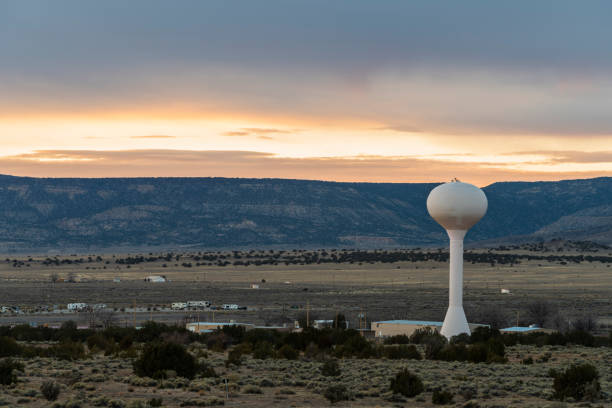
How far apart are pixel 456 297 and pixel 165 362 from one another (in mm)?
18738

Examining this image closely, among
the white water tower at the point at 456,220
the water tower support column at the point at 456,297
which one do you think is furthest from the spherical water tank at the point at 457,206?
the water tower support column at the point at 456,297

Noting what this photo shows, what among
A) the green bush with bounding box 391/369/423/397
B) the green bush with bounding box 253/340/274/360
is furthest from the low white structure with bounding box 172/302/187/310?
the green bush with bounding box 391/369/423/397

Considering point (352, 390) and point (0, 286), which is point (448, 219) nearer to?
point (352, 390)

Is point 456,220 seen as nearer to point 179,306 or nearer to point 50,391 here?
point 50,391

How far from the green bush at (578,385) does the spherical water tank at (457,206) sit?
19.5 meters

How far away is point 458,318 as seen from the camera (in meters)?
42.9

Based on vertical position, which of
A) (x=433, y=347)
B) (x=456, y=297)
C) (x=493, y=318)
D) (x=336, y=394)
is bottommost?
(x=493, y=318)

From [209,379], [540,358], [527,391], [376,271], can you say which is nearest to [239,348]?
[209,379]

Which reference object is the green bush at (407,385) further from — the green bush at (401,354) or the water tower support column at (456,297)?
the water tower support column at (456,297)

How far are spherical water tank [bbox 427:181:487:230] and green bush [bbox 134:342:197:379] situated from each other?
18.5 m

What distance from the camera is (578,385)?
23797 millimetres

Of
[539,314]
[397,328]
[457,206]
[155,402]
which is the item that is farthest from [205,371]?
[539,314]

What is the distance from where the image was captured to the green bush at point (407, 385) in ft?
79.4

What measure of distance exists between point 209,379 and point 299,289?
65.4m
